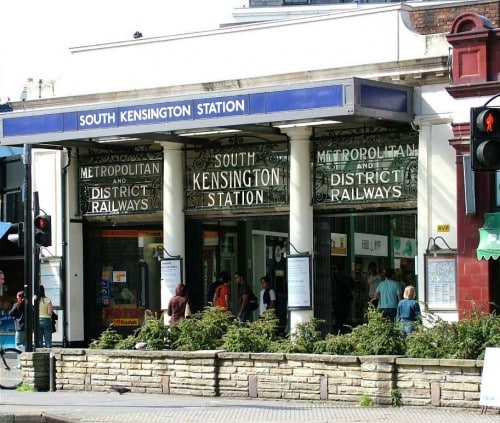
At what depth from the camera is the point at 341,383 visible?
16.5 metres

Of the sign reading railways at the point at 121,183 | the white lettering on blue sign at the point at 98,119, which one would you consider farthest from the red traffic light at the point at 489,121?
the sign reading railways at the point at 121,183

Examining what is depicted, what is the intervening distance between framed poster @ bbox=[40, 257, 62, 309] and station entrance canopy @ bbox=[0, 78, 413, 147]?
10.7 feet

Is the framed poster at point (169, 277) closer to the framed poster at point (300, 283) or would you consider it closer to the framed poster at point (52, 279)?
the framed poster at point (300, 283)

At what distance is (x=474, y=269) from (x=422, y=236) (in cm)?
136

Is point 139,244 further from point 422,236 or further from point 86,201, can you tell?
point 422,236

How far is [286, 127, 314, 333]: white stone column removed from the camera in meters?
24.2

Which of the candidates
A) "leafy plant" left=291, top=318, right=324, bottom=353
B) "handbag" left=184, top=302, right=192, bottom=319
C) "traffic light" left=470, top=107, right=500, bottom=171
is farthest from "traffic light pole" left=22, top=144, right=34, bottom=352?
"traffic light" left=470, top=107, right=500, bottom=171

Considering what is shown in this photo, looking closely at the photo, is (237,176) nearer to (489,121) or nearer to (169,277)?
(169,277)

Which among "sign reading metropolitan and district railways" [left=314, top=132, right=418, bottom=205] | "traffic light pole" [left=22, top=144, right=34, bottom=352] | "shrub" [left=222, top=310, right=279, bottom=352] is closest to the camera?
"shrub" [left=222, top=310, right=279, bottom=352]

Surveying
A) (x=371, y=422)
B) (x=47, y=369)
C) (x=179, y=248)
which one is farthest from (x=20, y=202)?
(x=371, y=422)

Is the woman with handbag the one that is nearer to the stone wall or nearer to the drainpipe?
the drainpipe

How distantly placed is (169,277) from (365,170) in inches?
202

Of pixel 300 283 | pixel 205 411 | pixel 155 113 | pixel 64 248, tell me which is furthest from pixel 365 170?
pixel 205 411

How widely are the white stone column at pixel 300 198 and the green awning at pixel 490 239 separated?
163 inches
